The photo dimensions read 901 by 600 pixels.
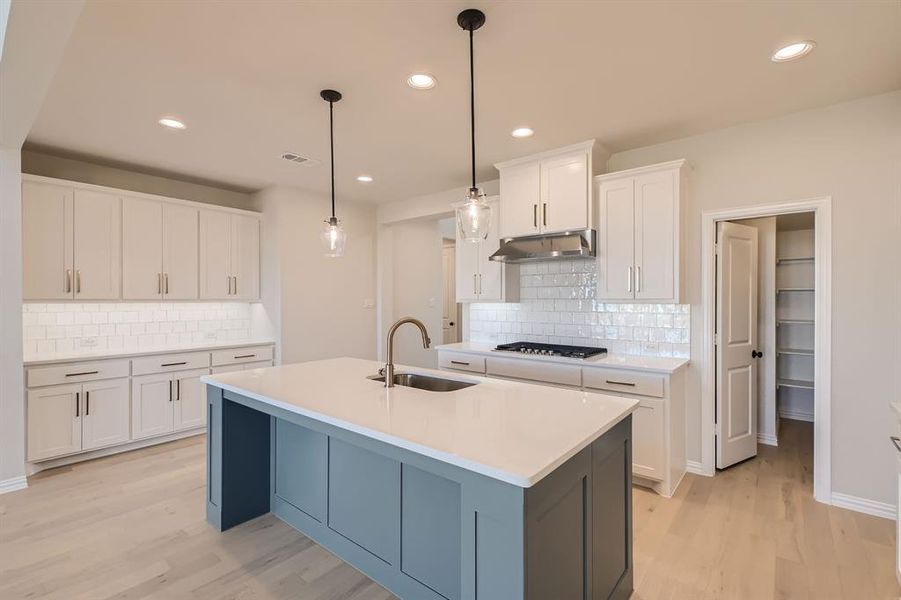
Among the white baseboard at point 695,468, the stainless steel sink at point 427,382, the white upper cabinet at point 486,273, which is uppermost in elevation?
the white upper cabinet at point 486,273

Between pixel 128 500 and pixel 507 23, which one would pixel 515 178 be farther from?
pixel 128 500

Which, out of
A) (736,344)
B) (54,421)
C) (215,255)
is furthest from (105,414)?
(736,344)

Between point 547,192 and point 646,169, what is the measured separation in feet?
2.56

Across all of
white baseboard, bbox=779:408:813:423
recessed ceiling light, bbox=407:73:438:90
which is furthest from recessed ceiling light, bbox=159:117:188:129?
white baseboard, bbox=779:408:813:423

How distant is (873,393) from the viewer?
2.79 metres

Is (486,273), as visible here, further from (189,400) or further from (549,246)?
(189,400)

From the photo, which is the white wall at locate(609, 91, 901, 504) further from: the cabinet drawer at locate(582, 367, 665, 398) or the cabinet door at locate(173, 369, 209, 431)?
the cabinet door at locate(173, 369, 209, 431)

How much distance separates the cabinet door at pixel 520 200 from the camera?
12.5ft

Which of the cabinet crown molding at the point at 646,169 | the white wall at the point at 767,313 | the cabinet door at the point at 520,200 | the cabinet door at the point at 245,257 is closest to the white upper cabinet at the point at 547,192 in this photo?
the cabinet door at the point at 520,200

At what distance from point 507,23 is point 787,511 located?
3.38 metres

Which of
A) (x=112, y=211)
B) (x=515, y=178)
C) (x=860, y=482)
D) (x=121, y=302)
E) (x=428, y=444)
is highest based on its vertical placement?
(x=515, y=178)

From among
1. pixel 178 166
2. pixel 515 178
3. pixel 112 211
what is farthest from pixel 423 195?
pixel 112 211

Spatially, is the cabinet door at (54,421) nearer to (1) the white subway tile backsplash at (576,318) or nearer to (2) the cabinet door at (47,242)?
(2) the cabinet door at (47,242)

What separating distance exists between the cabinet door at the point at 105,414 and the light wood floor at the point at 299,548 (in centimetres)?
47
